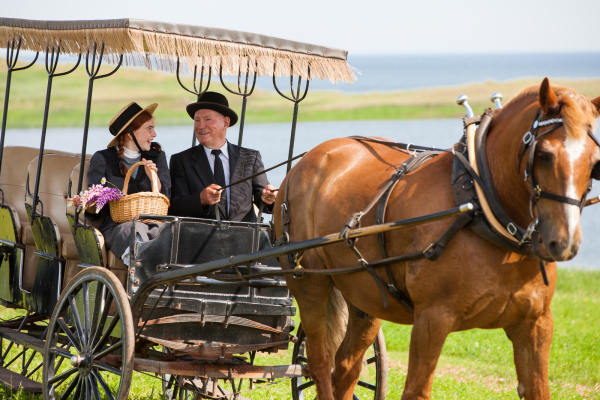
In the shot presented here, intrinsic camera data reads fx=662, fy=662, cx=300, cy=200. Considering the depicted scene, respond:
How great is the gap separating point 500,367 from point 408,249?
3.85 meters

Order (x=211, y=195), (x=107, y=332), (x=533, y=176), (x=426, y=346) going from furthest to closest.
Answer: (x=211, y=195) → (x=107, y=332) → (x=426, y=346) → (x=533, y=176)

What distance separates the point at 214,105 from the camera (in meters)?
4.93

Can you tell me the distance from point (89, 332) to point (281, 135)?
30.5 m

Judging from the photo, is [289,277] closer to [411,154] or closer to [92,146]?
[411,154]

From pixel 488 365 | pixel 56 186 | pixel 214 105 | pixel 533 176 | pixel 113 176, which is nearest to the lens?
pixel 533 176

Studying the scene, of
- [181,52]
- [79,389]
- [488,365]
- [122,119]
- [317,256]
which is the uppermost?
[181,52]

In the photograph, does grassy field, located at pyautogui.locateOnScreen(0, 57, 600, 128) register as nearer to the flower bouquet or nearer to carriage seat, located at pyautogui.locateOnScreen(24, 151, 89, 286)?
carriage seat, located at pyautogui.locateOnScreen(24, 151, 89, 286)

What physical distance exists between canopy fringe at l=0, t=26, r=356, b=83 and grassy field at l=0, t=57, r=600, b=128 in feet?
92.9

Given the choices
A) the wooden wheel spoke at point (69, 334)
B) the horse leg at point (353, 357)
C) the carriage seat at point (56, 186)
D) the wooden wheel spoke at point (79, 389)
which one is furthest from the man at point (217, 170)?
the carriage seat at point (56, 186)

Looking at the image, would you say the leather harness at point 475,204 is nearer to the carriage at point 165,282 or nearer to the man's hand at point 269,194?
the carriage at point 165,282

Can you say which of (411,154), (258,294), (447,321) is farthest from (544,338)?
(258,294)

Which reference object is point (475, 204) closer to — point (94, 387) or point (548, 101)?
point (548, 101)

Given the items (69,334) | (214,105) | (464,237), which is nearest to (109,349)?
(69,334)

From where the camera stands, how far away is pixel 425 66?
78.7 m
